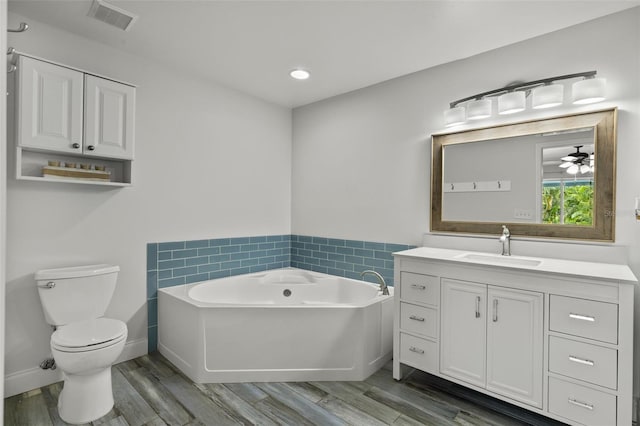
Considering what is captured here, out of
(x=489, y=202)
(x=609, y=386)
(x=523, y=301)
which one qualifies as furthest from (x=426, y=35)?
(x=609, y=386)

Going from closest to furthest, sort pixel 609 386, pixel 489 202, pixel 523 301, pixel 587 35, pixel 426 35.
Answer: pixel 609 386 → pixel 523 301 → pixel 587 35 → pixel 426 35 → pixel 489 202

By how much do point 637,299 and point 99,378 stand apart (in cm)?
322

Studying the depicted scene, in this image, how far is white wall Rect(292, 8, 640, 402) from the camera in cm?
213

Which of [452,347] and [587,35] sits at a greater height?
[587,35]

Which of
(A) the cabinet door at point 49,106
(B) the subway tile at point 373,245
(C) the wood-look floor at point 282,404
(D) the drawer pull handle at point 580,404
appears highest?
(A) the cabinet door at point 49,106

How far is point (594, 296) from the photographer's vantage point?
178cm

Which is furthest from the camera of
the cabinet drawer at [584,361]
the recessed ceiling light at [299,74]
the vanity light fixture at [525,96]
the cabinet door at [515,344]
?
the recessed ceiling light at [299,74]

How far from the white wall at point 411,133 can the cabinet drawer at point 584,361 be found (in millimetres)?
536

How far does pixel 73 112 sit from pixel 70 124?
0.27 ft

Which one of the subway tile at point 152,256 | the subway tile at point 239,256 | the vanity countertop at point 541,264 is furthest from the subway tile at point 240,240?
the vanity countertop at point 541,264

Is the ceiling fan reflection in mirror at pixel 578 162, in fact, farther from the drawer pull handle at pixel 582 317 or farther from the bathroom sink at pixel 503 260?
the drawer pull handle at pixel 582 317

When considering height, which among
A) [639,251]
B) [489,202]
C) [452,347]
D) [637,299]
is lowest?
[452,347]

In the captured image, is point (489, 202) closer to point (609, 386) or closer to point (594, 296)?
point (594, 296)

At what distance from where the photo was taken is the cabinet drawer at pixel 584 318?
1738 millimetres
